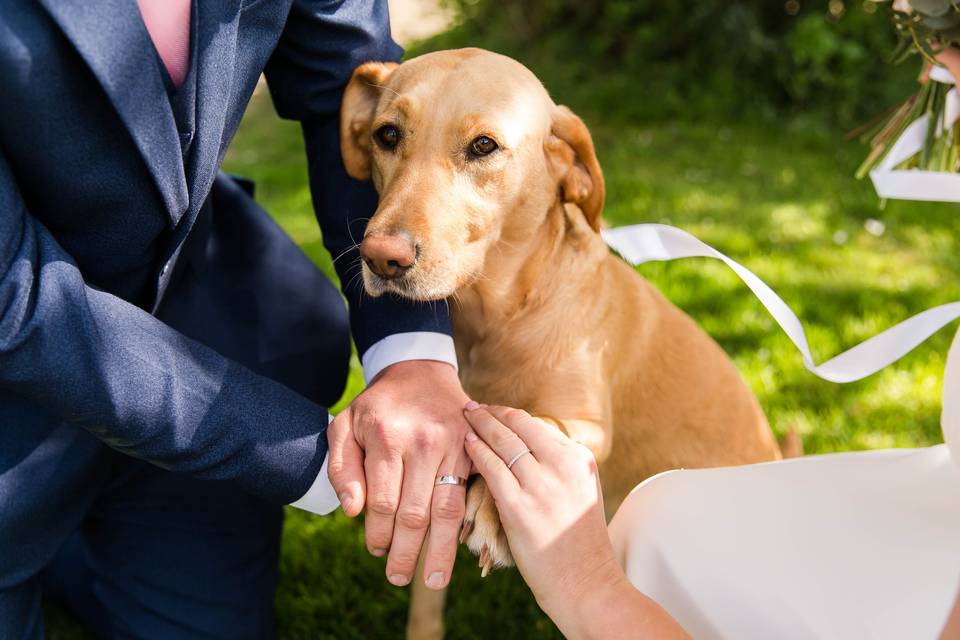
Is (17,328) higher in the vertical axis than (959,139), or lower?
lower

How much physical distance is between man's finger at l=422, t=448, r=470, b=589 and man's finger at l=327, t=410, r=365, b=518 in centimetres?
14

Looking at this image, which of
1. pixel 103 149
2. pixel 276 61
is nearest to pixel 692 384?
pixel 276 61

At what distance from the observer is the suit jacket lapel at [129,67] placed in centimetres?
143

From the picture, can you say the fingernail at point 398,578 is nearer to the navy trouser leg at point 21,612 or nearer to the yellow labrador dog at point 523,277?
the yellow labrador dog at point 523,277

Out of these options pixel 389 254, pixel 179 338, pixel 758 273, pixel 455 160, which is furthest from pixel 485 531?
pixel 758 273

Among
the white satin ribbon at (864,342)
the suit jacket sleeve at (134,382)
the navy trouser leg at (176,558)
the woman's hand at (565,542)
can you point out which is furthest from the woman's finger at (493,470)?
the navy trouser leg at (176,558)

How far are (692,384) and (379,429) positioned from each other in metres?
1.05

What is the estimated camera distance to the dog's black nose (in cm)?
179

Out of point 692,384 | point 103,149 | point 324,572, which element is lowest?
point 324,572

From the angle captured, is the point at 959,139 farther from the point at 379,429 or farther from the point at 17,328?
the point at 17,328

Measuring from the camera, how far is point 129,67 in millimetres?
1483

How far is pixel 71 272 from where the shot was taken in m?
1.54

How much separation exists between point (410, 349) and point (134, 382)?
56cm

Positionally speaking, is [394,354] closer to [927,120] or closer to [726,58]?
[927,120]
